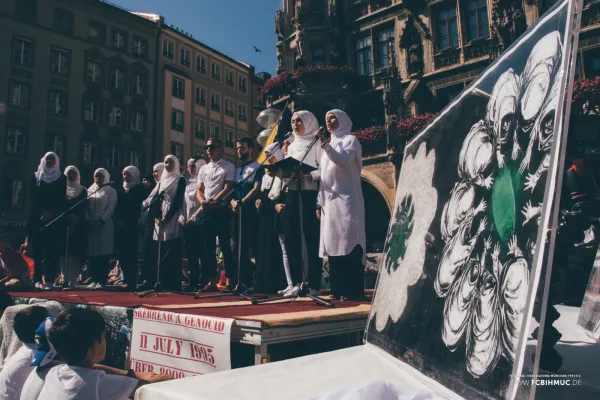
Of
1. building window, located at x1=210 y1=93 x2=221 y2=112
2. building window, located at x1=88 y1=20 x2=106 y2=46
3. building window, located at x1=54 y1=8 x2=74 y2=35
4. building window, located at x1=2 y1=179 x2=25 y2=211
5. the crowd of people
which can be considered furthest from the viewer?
building window, located at x1=210 y1=93 x2=221 y2=112

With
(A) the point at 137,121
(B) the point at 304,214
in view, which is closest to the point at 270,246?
(B) the point at 304,214

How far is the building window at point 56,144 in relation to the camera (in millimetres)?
28250

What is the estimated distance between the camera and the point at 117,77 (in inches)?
1270

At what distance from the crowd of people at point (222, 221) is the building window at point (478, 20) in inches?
579

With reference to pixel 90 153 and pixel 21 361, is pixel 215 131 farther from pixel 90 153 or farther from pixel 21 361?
pixel 21 361

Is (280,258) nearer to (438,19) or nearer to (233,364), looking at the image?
(233,364)

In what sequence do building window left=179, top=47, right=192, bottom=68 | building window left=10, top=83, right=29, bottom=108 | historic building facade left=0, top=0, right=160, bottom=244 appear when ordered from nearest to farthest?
historic building facade left=0, top=0, right=160, bottom=244 < building window left=10, top=83, right=29, bottom=108 < building window left=179, top=47, right=192, bottom=68

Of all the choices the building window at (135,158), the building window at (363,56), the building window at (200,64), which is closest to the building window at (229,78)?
the building window at (200,64)

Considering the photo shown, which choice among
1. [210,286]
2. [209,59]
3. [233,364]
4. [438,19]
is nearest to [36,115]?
[209,59]

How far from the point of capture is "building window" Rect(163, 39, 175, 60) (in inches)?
1414

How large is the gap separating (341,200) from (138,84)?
3305cm

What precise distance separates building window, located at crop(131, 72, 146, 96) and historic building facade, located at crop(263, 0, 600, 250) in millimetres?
14627

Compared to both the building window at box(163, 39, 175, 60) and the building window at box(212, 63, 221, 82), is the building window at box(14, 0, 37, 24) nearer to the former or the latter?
the building window at box(163, 39, 175, 60)

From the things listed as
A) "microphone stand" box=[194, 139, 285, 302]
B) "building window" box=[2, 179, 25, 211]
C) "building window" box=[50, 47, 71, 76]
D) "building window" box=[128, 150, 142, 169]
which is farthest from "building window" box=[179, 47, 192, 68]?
"microphone stand" box=[194, 139, 285, 302]
